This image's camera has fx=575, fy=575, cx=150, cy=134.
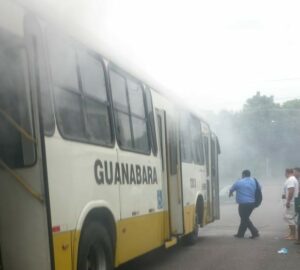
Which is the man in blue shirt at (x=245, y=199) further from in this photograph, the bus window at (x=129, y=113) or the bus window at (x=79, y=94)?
the bus window at (x=79, y=94)

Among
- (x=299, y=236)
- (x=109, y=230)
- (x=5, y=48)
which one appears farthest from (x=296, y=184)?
(x=5, y=48)

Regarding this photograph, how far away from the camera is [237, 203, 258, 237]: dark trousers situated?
12.2 m

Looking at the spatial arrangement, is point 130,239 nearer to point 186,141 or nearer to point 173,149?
point 173,149

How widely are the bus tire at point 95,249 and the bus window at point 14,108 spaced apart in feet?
3.80

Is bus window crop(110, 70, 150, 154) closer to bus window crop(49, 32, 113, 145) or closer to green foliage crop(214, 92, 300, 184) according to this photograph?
bus window crop(49, 32, 113, 145)

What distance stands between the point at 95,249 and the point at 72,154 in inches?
45.2

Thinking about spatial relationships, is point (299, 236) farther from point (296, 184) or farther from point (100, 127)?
point (100, 127)

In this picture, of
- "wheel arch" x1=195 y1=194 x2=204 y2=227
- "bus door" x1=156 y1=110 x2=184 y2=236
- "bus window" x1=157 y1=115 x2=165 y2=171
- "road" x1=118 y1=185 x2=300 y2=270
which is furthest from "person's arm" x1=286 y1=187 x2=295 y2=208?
"bus window" x1=157 y1=115 x2=165 y2=171

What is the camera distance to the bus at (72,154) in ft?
14.9

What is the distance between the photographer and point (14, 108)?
15.2ft

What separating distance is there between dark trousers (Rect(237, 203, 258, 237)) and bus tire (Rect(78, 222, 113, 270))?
6.66 meters

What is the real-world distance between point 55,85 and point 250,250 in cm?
626

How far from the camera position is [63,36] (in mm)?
5305

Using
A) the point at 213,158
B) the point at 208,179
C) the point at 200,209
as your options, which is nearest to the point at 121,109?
the point at 200,209
